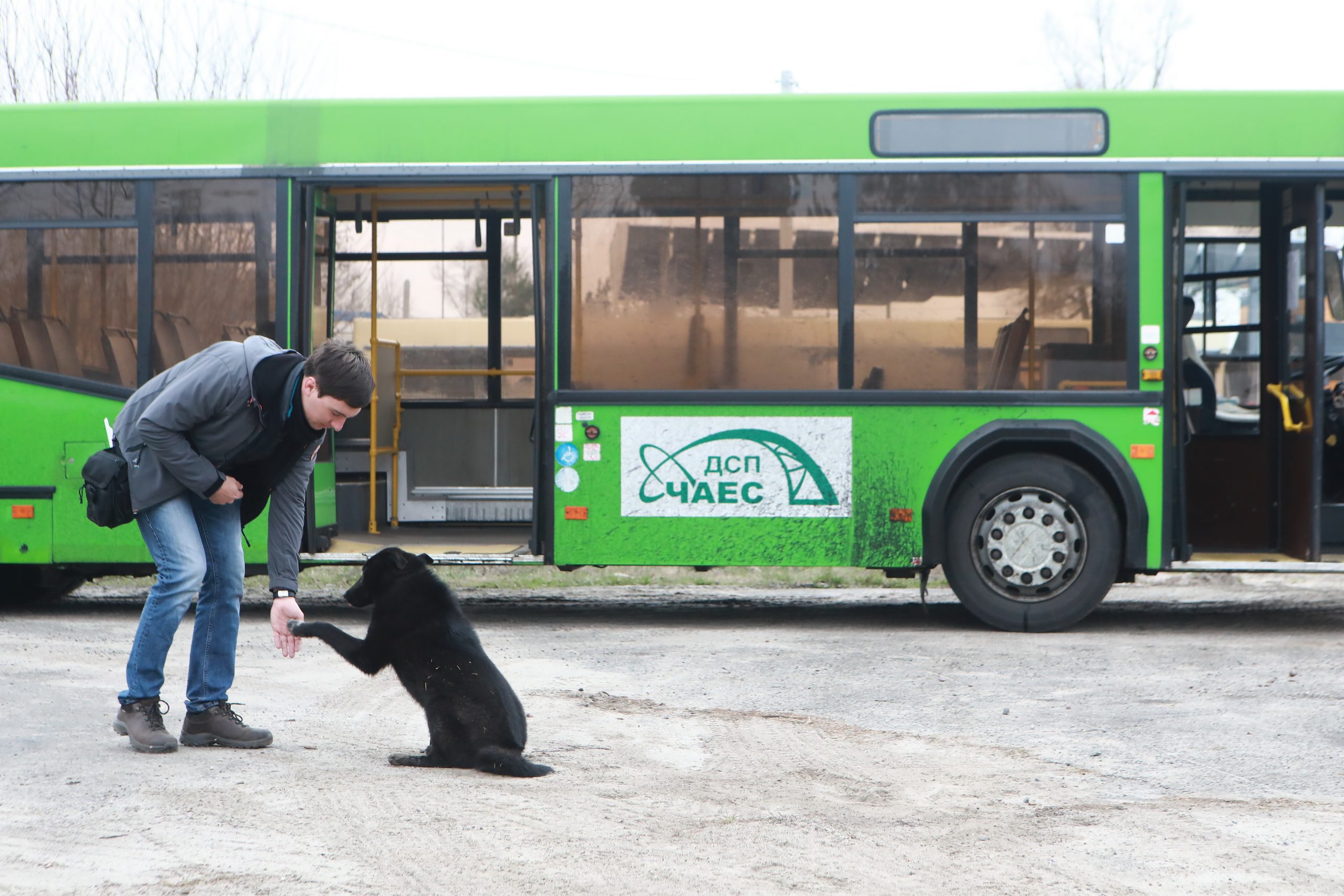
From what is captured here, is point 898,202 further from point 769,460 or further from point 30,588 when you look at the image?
point 30,588

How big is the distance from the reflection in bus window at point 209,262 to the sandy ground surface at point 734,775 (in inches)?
69.8

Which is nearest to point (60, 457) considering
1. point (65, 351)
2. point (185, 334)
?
point (65, 351)

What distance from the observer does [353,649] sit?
4574mm

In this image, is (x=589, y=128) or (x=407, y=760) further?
(x=589, y=128)

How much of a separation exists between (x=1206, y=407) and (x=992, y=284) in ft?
5.96

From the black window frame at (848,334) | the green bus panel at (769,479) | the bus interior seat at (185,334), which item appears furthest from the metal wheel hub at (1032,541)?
the bus interior seat at (185,334)

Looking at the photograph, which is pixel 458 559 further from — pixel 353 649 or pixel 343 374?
pixel 343 374

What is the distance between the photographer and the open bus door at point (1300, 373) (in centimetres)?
781

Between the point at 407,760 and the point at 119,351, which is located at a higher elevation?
the point at 119,351

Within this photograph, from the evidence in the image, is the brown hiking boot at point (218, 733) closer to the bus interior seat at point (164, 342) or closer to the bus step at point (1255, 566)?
the bus interior seat at point (164, 342)

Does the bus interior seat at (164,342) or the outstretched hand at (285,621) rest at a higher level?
the bus interior seat at (164,342)

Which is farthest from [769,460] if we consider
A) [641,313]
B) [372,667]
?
[372,667]

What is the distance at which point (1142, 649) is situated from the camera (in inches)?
285

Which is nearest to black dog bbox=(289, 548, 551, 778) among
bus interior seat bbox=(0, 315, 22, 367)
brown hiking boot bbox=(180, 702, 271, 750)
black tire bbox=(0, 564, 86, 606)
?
brown hiking boot bbox=(180, 702, 271, 750)
